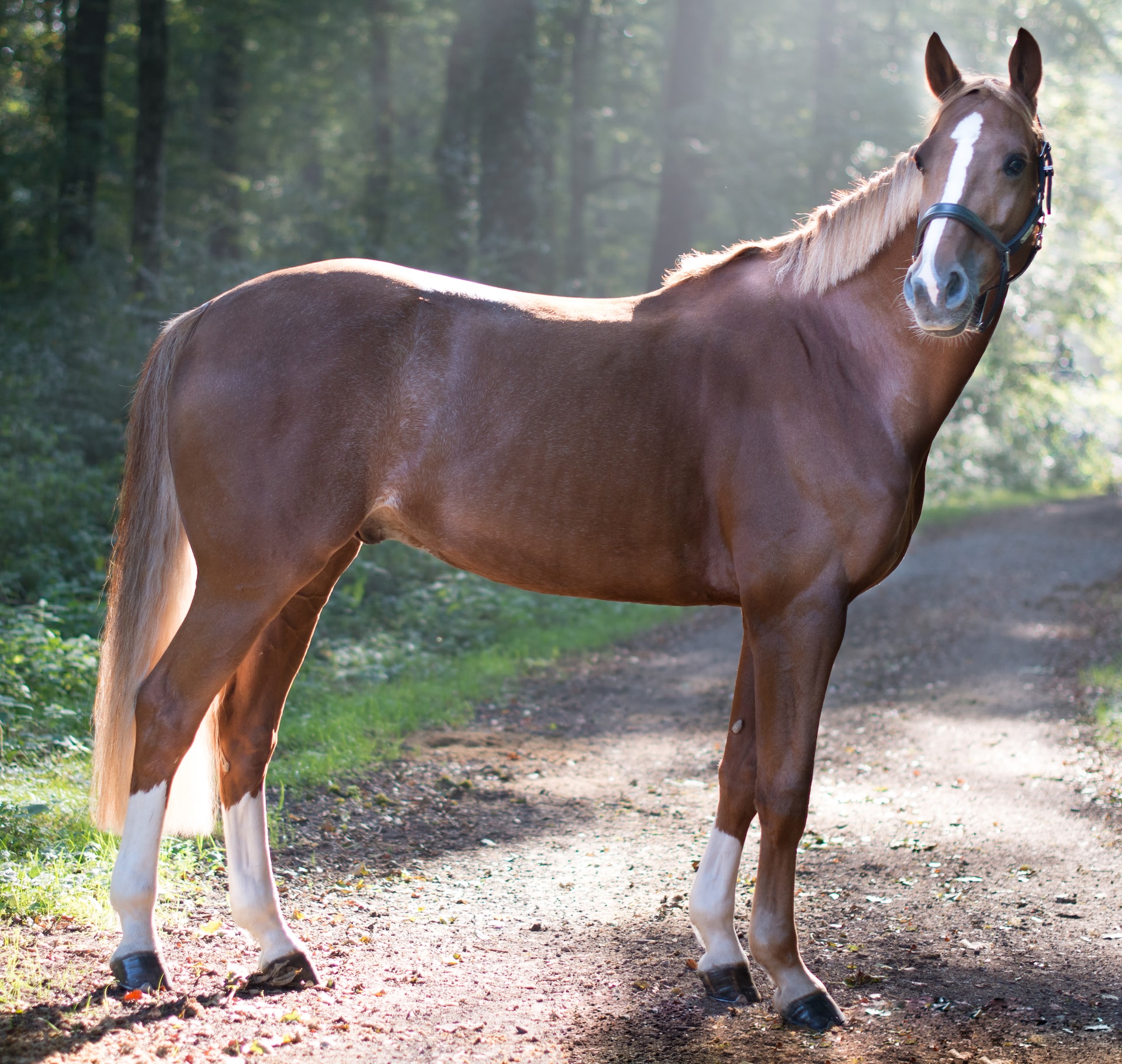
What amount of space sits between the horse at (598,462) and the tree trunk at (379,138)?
34.5 ft

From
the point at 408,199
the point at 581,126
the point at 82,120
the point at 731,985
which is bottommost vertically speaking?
the point at 731,985

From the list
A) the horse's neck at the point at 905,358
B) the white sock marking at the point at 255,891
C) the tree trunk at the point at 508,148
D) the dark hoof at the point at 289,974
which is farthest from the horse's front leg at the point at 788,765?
the tree trunk at the point at 508,148

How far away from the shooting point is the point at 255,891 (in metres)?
3.23

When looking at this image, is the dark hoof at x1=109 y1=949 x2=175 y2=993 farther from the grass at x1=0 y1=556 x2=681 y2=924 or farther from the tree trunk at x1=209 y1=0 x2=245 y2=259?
the tree trunk at x1=209 y1=0 x2=245 y2=259

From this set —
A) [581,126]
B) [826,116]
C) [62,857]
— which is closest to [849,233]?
[62,857]

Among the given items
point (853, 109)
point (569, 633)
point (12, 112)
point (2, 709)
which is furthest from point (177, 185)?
point (2, 709)

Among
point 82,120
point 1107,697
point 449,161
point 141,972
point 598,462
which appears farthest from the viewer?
point 449,161

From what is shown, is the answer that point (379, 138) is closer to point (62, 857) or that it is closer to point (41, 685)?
point (41, 685)

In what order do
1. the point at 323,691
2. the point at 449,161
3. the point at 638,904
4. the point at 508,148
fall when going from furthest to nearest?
1. the point at 449,161
2. the point at 508,148
3. the point at 323,691
4. the point at 638,904

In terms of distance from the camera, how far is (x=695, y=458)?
309 cm

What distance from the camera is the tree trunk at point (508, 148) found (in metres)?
12.5

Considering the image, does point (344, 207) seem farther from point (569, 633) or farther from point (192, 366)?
point (192, 366)

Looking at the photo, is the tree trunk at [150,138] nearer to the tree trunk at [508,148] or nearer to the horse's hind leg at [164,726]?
the tree trunk at [508,148]

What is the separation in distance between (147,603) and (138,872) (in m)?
0.84
